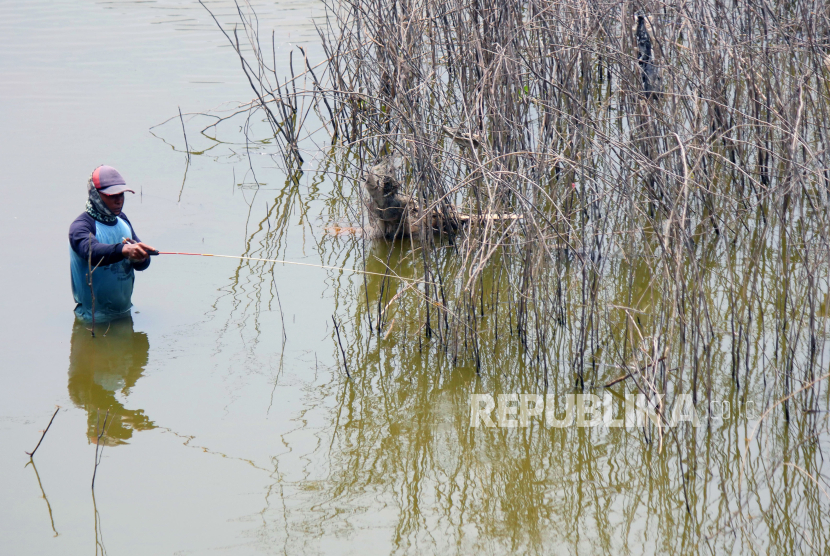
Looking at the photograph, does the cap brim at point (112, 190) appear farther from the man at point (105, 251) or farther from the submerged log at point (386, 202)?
the submerged log at point (386, 202)

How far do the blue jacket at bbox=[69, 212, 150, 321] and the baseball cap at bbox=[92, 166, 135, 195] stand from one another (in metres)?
0.21

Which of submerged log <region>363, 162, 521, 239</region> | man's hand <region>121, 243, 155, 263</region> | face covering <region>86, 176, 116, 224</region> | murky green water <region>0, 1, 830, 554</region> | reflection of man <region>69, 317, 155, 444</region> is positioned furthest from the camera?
submerged log <region>363, 162, 521, 239</region>

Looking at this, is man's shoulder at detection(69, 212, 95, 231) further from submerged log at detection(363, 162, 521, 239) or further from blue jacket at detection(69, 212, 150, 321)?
submerged log at detection(363, 162, 521, 239)

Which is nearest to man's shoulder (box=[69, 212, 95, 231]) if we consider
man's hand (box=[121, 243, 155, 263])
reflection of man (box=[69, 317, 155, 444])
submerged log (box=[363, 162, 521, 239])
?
man's hand (box=[121, 243, 155, 263])

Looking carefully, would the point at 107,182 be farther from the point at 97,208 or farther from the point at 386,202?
the point at 386,202

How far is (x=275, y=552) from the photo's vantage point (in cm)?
311

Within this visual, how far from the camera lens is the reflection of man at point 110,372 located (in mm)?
3938

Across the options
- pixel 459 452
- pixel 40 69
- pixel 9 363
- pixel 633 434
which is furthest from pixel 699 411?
pixel 40 69

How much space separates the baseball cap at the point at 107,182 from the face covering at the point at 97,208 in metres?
0.05

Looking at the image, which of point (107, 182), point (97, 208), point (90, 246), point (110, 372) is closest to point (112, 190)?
point (107, 182)

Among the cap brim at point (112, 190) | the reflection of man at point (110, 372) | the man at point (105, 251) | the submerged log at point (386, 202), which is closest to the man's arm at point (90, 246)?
the man at point (105, 251)

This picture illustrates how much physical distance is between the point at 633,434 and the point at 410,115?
2123mm

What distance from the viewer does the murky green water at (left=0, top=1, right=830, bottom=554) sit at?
320 cm

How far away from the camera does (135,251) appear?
4.45 m
